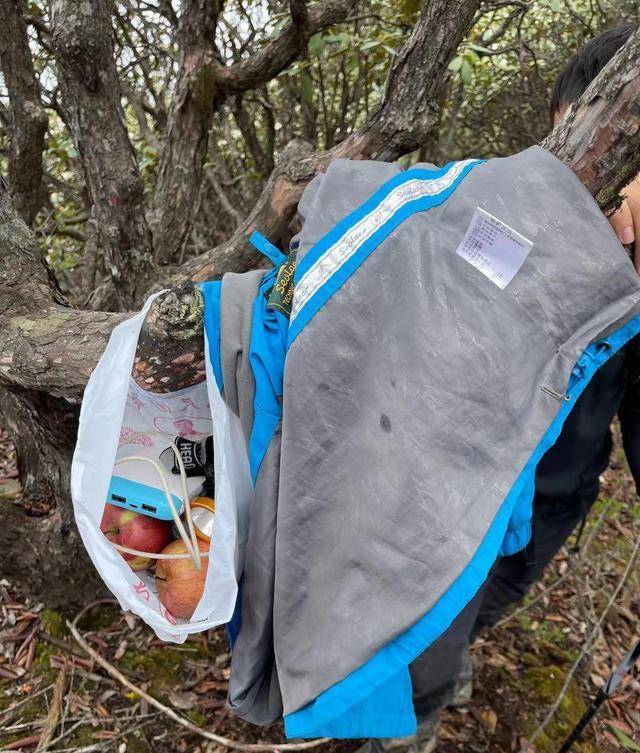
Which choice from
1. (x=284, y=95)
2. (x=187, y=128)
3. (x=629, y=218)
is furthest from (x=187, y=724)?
(x=284, y=95)

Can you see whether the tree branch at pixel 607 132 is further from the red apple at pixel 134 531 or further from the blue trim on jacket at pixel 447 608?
the red apple at pixel 134 531

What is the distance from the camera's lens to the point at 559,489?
181 centimetres

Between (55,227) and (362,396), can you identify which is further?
(55,227)

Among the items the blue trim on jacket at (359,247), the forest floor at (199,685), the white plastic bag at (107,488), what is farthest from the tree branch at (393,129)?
the forest floor at (199,685)

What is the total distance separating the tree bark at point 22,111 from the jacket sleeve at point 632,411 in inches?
83.9

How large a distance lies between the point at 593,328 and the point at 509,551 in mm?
425

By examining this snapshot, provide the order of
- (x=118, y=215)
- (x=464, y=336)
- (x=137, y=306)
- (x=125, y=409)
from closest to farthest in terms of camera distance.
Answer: (x=464, y=336), (x=125, y=409), (x=118, y=215), (x=137, y=306)

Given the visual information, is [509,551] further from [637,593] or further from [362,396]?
[637,593]

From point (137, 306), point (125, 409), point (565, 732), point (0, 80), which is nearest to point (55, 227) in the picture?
point (0, 80)

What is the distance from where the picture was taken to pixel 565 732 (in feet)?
6.53

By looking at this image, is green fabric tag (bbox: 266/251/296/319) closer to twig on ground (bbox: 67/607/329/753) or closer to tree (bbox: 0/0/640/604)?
tree (bbox: 0/0/640/604)

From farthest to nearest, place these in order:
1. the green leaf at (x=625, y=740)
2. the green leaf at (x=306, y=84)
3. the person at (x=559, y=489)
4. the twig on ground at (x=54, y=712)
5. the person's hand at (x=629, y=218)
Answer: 1. the green leaf at (x=306, y=84)
2. the green leaf at (x=625, y=740)
3. the twig on ground at (x=54, y=712)
4. the person at (x=559, y=489)
5. the person's hand at (x=629, y=218)

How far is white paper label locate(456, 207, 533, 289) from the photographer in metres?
0.96

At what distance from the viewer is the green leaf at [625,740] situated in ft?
6.48
